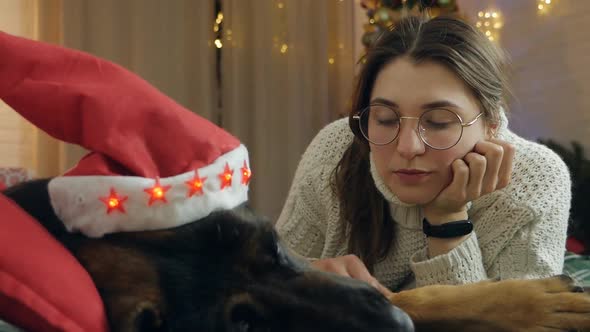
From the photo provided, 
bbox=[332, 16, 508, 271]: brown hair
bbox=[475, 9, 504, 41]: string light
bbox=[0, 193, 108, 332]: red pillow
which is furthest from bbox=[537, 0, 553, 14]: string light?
bbox=[0, 193, 108, 332]: red pillow

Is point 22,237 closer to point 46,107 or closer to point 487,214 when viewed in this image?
point 46,107

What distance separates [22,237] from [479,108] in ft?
3.09

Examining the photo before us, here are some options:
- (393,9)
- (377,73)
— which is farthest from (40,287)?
(393,9)

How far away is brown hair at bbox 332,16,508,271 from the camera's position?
3.97 ft

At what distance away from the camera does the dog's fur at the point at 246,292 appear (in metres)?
0.58

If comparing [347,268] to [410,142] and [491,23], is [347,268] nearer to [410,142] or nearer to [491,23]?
[410,142]

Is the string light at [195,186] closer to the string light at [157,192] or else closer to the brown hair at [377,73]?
the string light at [157,192]

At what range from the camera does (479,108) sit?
1.21 m

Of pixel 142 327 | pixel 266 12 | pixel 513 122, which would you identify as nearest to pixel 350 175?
pixel 142 327

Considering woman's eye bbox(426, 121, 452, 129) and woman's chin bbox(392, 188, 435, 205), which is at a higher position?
woman's eye bbox(426, 121, 452, 129)

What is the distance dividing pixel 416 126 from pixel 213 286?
679mm

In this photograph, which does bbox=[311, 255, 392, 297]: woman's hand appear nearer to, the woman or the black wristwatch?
the woman

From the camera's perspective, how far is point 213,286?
604 mm

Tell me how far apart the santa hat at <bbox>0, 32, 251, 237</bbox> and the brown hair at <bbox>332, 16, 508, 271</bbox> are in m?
0.65
